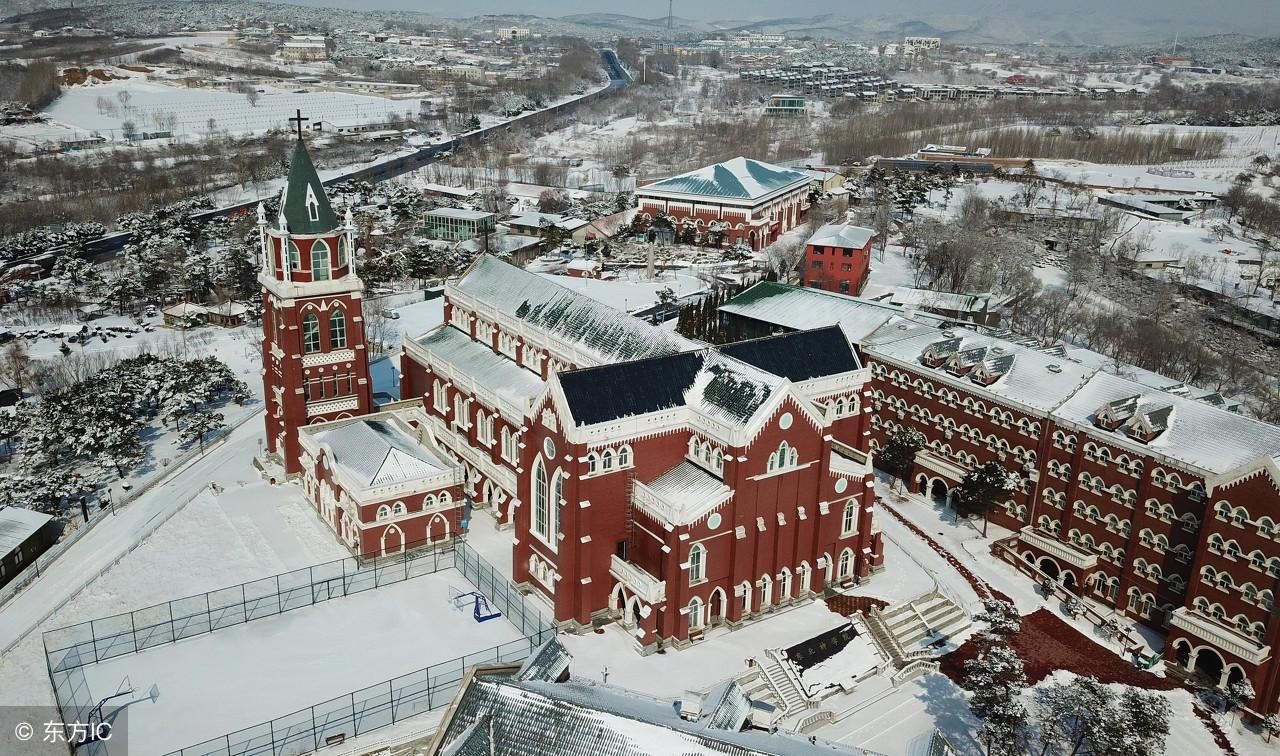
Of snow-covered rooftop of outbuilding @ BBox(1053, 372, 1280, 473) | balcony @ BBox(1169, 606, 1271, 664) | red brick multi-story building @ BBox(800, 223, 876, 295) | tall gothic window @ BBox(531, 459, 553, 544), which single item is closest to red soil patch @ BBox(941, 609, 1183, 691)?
balcony @ BBox(1169, 606, 1271, 664)

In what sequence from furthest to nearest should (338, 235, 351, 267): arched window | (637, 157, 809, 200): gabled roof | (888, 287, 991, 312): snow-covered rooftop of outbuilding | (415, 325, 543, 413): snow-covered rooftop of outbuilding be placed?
1. (637, 157, 809, 200): gabled roof
2. (888, 287, 991, 312): snow-covered rooftop of outbuilding
3. (338, 235, 351, 267): arched window
4. (415, 325, 543, 413): snow-covered rooftop of outbuilding

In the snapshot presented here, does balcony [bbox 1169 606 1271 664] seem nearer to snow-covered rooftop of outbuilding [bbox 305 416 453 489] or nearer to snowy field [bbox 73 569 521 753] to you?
snowy field [bbox 73 569 521 753]

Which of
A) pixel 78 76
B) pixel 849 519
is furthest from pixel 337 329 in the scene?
pixel 78 76

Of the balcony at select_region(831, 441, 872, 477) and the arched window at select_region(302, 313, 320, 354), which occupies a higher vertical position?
the arched window at select_region(302, 313, 320, 354)

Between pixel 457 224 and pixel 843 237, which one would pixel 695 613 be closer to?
pixel 843 237

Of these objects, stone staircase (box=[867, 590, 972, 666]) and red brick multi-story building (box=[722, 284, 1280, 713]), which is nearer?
red brick multi-story building (box=[722, 284, 1280, 713])

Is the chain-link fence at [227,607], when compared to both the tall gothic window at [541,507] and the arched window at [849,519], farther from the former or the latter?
the arched window at [849,519]

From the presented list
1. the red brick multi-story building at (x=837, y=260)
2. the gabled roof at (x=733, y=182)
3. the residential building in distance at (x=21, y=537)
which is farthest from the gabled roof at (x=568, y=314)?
the gabled roof at (x=733, y=182)

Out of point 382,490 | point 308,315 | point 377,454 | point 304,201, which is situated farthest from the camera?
point 308,315
